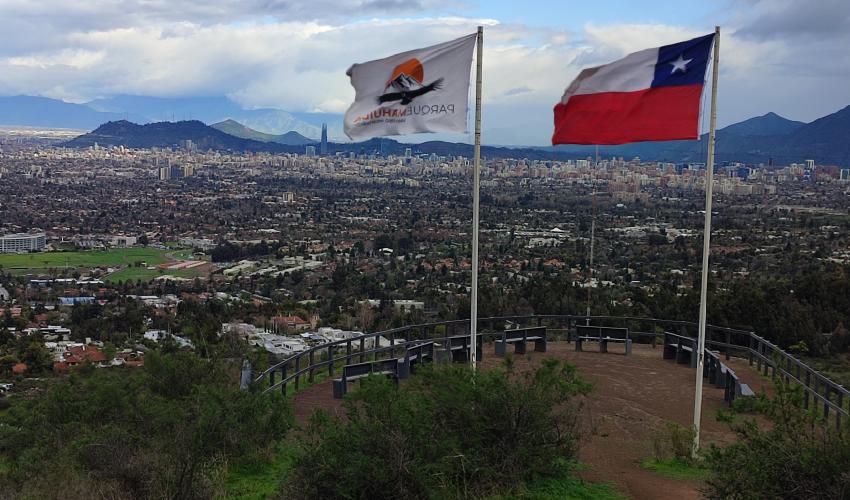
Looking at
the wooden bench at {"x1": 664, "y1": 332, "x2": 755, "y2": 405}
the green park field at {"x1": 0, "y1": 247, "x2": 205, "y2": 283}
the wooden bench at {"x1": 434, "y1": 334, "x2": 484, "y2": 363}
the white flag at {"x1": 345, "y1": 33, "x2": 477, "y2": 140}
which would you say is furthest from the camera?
the green park field at {"x1": 0, "y1": 247, "x2": 205, "y2": 283}

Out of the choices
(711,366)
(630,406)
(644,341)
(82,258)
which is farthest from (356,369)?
(82,258)

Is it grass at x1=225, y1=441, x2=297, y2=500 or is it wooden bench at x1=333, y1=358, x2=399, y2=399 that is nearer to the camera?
grass at x1=225, y1=441, x2=297, y2=500

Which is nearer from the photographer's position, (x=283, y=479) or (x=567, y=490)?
(x=283, y=479)

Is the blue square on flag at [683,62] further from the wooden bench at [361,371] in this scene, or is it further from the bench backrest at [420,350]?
the bench backrest at [420,350]

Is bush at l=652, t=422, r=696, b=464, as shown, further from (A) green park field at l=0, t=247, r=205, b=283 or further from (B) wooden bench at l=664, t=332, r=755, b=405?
(A) green park field at l=0, t=247, r=205, b=283

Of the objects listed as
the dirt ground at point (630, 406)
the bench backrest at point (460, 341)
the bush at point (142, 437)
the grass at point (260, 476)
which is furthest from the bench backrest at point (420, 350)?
the grass at point (260, 476)

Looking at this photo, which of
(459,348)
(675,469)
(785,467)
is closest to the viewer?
(785,467)

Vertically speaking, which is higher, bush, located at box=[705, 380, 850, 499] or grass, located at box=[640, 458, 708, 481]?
bush, located at box=[705, 380, 850, 499]

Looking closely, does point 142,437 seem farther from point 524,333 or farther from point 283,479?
point 524,333

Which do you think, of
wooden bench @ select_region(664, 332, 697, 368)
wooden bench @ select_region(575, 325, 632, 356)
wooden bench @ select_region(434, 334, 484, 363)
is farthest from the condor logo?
wooden bench @ select_region(575, 325, 632, 356)
